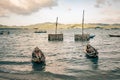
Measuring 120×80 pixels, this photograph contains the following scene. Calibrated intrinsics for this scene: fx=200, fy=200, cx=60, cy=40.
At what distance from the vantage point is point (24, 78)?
25891mm

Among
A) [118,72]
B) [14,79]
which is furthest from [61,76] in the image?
[118,72]

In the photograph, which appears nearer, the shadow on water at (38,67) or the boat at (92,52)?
the shadow on water at (38,67)

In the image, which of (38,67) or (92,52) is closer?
(38,67)

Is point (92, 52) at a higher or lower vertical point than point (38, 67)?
higher

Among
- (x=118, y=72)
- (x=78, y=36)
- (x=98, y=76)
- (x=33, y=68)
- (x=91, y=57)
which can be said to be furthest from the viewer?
(x=78, y=36)

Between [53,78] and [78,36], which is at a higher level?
[78,36]

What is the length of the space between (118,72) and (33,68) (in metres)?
13.2

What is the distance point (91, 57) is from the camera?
41.3m

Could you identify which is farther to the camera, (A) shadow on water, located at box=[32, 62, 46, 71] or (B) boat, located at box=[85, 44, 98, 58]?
(B) boat, located at box=[85, 44, 98, 58]

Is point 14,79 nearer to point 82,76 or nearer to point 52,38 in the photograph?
point 82,76

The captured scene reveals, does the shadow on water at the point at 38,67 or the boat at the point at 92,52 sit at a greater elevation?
the boat at the point at 92,52

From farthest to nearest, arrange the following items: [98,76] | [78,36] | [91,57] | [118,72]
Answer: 1. [78,36]
2. [91,57]
3. [118,72]
4. [98,76]

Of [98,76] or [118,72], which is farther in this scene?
[118,72]

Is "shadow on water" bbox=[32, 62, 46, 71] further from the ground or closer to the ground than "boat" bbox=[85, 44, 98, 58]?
closer to the ground
